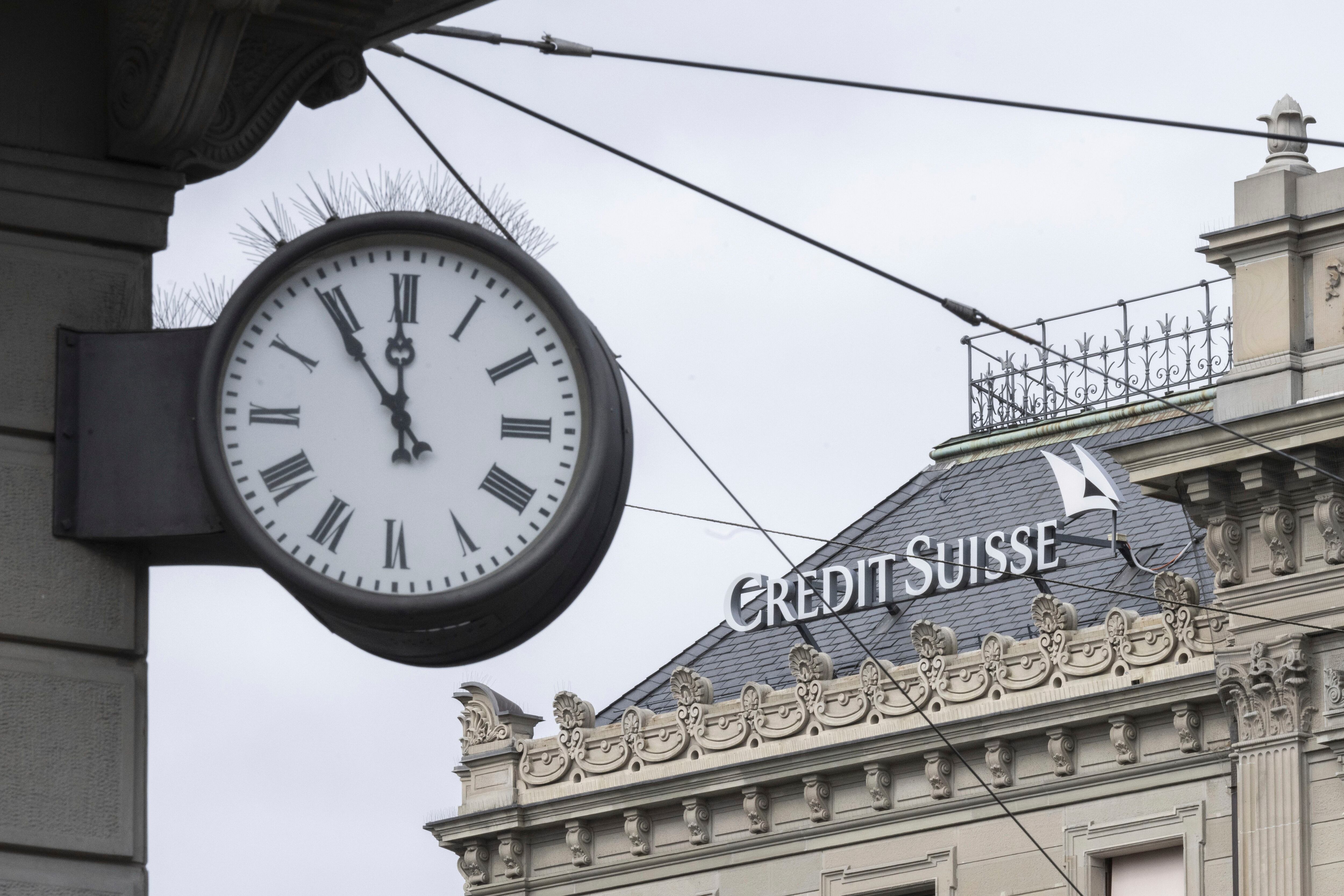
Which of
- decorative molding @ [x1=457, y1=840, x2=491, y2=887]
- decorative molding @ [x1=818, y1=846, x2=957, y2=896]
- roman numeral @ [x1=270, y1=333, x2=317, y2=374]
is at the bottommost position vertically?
roman numeral @ [x1=270, y1=333, x2=317, y2=374]

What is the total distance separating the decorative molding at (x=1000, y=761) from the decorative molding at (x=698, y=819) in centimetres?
371

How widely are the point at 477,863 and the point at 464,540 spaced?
28592 millimetres

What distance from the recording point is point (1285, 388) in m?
28.2

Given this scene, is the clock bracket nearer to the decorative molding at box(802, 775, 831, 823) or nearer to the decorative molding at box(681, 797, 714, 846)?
the decorative molding at box(802, 775, 831, 823)

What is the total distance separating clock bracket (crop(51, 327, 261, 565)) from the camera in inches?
325

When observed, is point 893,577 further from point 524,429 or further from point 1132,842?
point 524,429

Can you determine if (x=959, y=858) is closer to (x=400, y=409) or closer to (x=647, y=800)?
(x=647, y=800)

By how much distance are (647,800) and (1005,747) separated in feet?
15.0

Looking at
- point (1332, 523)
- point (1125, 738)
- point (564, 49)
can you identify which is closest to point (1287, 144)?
point (1332, 523)

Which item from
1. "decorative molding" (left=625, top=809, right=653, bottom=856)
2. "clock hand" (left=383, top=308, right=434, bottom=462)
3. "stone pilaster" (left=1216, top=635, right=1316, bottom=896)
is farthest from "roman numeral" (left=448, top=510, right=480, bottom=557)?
"decorative molding" (left=625, top=809, right=653, bottom=856)

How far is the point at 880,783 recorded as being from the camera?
33156mm

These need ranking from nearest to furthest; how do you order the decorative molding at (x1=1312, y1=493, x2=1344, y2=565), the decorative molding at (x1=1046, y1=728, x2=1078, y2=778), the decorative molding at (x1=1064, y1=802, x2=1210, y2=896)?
the decorative molding at (x1=1312, y1=493, x2=1344, y2=565), the decorative molding at (x1=1064, y1=802, x2=1210, y2=896), the decorative molding at (x1=1046, y1=728, x2=1078, y2=778)

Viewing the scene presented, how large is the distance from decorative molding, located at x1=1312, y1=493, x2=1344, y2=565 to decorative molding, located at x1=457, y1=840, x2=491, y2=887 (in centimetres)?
1139

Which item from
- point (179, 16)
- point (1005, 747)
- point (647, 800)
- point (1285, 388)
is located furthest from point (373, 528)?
point (647, 800)
